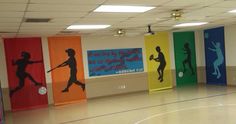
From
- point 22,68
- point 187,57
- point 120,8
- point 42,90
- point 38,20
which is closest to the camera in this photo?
point 120,8

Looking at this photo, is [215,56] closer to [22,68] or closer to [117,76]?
[117,76]

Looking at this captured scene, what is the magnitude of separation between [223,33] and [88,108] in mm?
6039

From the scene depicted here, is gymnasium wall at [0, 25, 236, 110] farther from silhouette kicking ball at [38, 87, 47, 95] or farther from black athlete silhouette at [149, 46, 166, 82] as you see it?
black athlete silhouette at [149, 46, 166, 82]

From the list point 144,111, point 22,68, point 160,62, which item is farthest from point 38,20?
point 160,62

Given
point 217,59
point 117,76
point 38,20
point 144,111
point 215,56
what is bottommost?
point 144,111

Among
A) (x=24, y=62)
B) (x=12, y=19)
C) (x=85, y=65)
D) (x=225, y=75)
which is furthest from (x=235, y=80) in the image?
(x=12, y=19)

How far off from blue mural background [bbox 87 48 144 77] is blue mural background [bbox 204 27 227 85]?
3.01 m

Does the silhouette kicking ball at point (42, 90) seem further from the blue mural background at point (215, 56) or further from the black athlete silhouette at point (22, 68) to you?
the blue mural background at point (215, 56)

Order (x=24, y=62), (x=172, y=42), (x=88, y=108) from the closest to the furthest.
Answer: (x=88, y=108)
(x=24, y=62)
(x=172, y=42)

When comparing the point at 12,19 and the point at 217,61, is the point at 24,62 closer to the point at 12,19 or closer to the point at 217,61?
A: the point at 12,19

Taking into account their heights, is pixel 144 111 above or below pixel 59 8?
below

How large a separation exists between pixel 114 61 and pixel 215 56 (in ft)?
13.8

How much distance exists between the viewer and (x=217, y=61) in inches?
420

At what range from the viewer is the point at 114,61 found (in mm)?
9922
